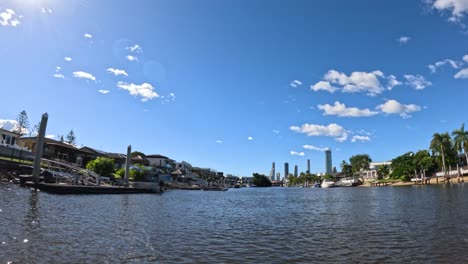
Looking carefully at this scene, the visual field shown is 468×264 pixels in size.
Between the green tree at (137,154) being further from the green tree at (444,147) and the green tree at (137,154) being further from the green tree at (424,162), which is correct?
the green tree at (444,147)

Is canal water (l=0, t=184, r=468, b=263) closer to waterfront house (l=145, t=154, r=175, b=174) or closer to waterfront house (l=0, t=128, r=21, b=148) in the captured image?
waterfront house (l=0, t=128, r=21, b=148)

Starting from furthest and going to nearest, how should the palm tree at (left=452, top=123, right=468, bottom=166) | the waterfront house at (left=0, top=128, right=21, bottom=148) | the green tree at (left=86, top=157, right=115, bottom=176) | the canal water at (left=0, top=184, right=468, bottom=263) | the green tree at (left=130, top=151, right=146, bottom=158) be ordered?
the green tree at (left=130, top=151, right=146, bottom=158) → the palm tree at (left=452, top=123, right=468, bottom=166) → the green tree at (left=86, top=157, right=115, bottom=176) → the waterfront house at (left=0, top=128, right=21, bottom=148) → the canal water at (left=0, top=184, right=468, bottom=263)

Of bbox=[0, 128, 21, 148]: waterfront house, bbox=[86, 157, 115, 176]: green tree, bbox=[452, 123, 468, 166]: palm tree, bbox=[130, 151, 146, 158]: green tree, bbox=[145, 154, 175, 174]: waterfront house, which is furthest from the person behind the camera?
bbox=[130, 151, 146, 158]: green tree

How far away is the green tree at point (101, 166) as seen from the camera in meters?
86.9

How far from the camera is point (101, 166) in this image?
3452 inches

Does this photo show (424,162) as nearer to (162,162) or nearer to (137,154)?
(162,162)

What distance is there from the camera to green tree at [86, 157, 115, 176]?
3423 inches

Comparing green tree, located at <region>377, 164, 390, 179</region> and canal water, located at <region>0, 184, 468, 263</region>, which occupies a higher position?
green tree, located at <region>377, 164, 390, 179</region>

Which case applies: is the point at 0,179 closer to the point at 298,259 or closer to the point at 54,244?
the point at 54,244

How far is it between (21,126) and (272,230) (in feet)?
405

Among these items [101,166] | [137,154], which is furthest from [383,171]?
[101,166]

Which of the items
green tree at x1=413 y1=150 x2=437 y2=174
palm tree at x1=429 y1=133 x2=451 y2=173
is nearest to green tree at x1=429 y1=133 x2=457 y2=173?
palm tree at x1=429 y1=133 x2=451 y2=173

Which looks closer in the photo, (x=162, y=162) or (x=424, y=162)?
(x=424, y=162)

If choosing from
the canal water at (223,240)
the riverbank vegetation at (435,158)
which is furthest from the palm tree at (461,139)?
the canal water at (223,240)
